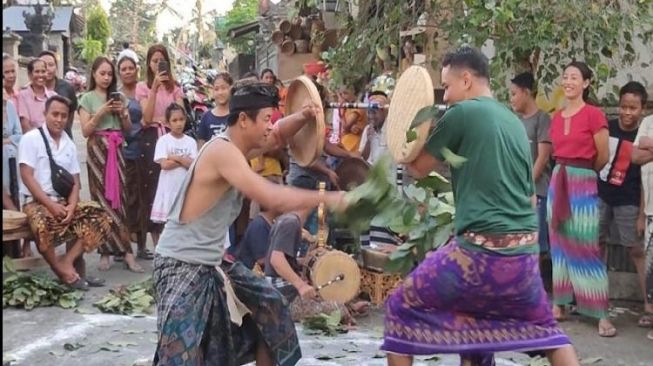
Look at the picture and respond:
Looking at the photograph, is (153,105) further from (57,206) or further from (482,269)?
(482,269)

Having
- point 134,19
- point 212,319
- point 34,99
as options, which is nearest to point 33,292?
point 34,99

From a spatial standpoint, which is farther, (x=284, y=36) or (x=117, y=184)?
(x=284, y=36)

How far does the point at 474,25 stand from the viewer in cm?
704

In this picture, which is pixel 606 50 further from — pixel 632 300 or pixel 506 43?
pixel 632 300

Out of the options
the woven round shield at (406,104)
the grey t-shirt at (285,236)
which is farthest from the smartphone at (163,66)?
the woven round shield at (406,104)

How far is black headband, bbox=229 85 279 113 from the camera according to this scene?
167 inches

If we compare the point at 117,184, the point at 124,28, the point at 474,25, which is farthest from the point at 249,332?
the point at 124,28

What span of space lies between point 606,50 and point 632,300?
215cm

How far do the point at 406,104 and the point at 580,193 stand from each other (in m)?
1.93

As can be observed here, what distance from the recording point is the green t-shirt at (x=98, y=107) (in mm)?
8078

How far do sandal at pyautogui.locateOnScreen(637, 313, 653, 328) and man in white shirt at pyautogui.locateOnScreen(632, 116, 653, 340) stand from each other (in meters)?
0.02

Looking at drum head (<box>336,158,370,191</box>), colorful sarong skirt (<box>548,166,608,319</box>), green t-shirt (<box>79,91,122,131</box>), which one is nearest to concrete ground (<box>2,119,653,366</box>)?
colorful sarong skirt (<box>548,166,608,319</box>)

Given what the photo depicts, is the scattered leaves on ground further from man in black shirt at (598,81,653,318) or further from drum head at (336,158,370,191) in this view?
man in black shirt at (598,81,653,318)

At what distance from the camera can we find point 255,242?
21.1ft
